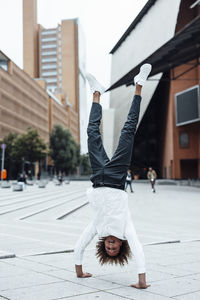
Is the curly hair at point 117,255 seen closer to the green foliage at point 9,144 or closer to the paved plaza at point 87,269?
the paved plaza at point 87,269

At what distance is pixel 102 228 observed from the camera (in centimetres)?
416

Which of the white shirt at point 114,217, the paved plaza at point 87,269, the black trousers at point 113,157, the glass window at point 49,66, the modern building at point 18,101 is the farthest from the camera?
the glass window at point 49,66

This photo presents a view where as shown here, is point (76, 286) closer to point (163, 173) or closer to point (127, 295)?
point (127, 295)

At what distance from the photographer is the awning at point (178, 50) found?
2670 centimetres

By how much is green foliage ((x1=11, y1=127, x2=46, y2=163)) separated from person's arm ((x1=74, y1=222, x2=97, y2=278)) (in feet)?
193

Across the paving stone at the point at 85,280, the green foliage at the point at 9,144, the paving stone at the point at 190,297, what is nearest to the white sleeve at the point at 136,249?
the paving stone at the point at 85,280

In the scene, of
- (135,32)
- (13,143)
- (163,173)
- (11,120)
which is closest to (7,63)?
(11,120)

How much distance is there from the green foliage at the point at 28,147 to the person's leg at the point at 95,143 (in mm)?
58973

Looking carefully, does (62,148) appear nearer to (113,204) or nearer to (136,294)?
(113,204)

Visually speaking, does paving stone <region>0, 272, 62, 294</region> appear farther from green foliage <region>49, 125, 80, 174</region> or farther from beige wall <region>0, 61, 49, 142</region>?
green foliage <region>49, 125, 80, 174</region>

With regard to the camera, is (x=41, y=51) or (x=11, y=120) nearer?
(x=11, y=120)

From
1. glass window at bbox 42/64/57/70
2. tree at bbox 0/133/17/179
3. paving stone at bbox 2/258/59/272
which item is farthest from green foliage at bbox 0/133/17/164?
glass window at bbox 42/64/57/70

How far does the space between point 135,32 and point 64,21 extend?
95.3 meters

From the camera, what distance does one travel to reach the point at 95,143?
444 cm
